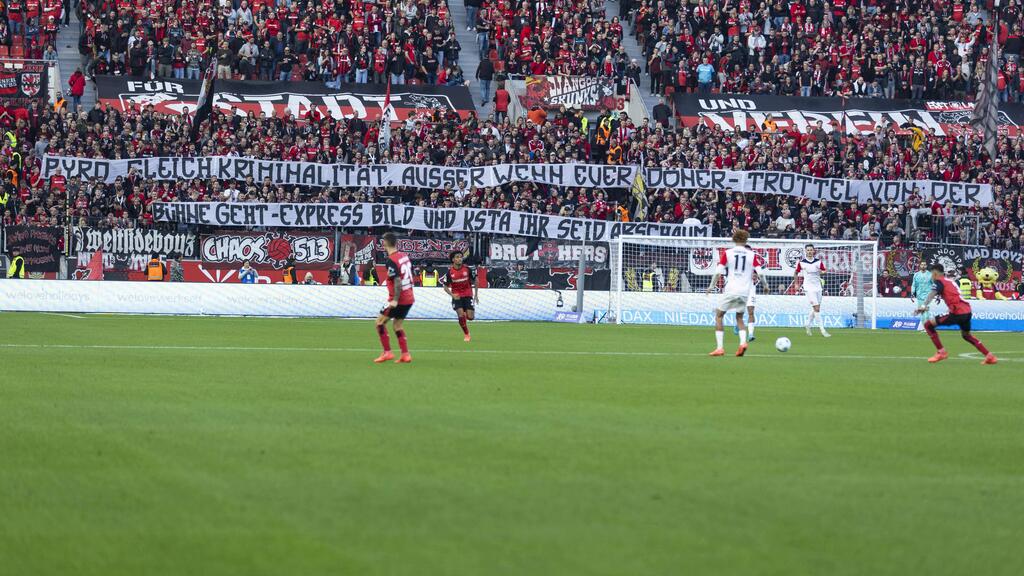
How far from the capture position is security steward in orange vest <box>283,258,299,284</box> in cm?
3900

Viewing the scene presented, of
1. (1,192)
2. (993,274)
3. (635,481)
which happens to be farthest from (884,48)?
(635,481)

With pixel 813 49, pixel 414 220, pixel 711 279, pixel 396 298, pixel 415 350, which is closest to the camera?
pixel 396 298

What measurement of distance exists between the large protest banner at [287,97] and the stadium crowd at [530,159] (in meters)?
2.48

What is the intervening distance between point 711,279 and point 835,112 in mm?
16785

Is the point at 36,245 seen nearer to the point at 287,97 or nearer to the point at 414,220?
the point at 414,220

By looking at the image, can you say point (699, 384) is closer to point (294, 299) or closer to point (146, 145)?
point (294, 299)

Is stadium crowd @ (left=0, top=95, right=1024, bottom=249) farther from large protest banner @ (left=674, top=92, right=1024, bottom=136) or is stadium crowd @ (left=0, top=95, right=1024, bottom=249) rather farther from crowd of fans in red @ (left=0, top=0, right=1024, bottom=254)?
large protest banner @ (left=674, top=92, right=1024, bottom=136)

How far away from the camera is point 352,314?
36688mm

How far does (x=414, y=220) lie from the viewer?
40.3m

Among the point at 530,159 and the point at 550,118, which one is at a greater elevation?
the point at 550,118

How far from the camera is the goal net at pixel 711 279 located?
37250 millimetres

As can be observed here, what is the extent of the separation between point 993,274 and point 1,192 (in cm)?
2940

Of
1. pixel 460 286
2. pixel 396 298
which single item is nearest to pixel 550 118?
pixel 460 286

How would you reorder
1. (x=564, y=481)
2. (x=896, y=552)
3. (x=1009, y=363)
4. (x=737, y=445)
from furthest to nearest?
(x=1009, y=363) < (x=737, y=445) < (x=564, y=481) < (x=896, y=552)
